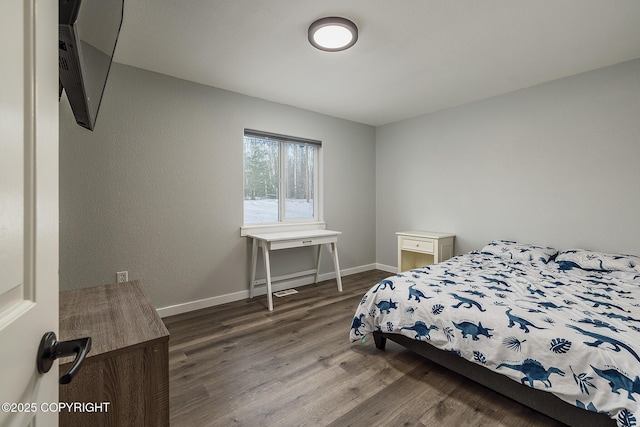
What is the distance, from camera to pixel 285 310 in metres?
2.99

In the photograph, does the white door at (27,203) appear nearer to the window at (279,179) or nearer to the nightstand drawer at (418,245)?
the window at (279,179)

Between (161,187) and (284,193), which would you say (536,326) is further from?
(161,187)

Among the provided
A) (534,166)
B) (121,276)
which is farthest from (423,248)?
(121,276)

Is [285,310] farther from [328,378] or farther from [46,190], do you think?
[46,190]

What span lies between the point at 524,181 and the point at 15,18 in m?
3.85

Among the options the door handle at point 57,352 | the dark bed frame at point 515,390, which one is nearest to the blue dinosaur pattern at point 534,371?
the dark bed frame at point 515,390

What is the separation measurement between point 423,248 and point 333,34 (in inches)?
104

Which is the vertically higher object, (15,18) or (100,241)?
(15,18)

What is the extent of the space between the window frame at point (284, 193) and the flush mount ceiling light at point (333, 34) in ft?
4.90

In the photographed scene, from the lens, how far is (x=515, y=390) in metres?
1.56

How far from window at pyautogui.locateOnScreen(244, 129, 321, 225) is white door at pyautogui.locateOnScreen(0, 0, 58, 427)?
2889 mm

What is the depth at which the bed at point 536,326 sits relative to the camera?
1.28 m

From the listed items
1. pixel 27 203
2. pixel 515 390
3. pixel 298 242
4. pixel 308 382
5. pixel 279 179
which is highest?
pixel 279 179

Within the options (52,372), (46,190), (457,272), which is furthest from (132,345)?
(457,272)
